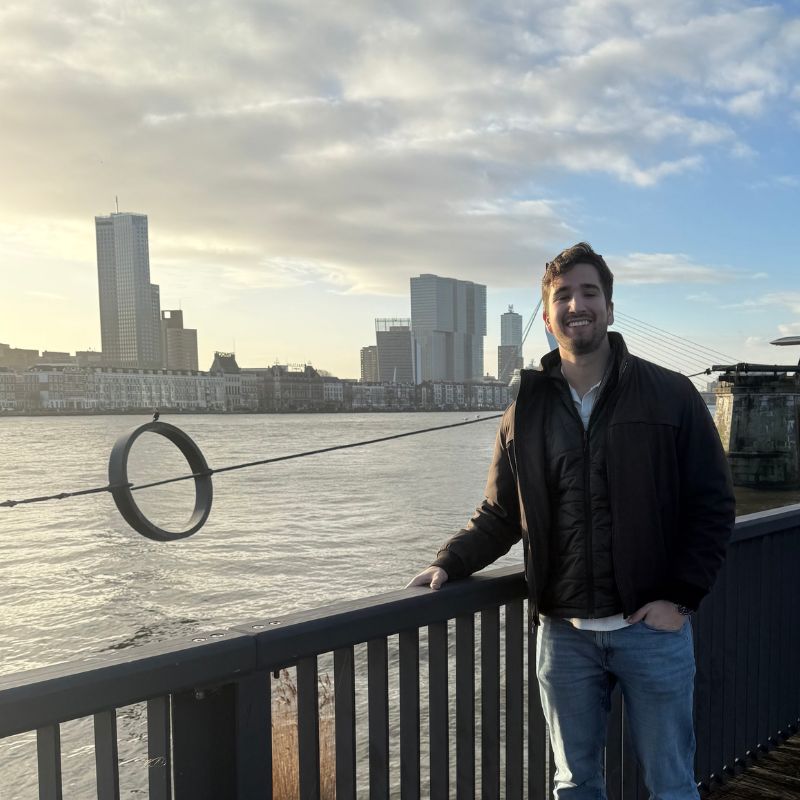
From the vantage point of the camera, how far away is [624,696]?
225 centimetres

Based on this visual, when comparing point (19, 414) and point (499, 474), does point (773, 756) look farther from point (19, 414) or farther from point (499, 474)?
point (19, 414)

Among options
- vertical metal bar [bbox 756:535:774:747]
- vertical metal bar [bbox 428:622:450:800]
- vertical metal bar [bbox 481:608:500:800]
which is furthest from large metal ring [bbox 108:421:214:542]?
vertical metal bar [bbox 756:535:774:747]

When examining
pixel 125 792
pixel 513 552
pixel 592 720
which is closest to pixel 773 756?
pixel 592 720

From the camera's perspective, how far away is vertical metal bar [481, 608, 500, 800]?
234cm

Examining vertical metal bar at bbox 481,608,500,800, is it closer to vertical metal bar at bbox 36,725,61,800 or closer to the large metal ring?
the large metal ring

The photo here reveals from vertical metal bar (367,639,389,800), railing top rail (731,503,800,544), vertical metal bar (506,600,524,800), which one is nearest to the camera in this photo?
vertical metal bar (367,639,389,800)

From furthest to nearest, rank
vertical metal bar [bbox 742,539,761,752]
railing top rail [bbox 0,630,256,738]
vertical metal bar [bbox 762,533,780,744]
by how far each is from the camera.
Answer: vertical metal bar [bbox 762,533,780,744]
vertical metal bar [bbox 742,539,761,752]
railing top rail [bbox 0,630,256,738]

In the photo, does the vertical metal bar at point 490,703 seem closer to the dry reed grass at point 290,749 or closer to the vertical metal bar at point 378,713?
the vertical metal bar at point 378,713

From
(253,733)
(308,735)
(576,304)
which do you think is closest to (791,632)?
(576,304)

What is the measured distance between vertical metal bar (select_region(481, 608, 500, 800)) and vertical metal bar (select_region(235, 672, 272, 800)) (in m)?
0.77

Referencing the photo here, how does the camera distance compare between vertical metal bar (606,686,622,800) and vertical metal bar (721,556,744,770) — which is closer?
vertical metal bar (606,686,622,800)

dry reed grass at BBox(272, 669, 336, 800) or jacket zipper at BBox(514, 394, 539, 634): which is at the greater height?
jacket zipper at BBox(514, 394, 539, 634)

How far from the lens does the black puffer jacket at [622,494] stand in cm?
208

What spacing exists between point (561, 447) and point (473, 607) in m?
0.53
